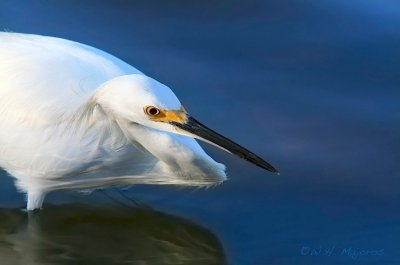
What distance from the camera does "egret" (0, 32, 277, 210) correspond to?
3564 millimetres

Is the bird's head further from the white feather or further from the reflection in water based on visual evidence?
the reflection in water

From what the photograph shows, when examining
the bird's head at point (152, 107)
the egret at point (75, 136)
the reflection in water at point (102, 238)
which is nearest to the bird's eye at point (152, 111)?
the bird's head at point (152, 107)

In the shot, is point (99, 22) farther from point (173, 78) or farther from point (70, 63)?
point (70, 63)

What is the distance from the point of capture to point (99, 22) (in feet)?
16.2

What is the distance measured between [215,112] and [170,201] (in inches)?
24.1

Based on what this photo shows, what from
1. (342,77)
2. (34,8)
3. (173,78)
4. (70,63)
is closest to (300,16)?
(342,77)

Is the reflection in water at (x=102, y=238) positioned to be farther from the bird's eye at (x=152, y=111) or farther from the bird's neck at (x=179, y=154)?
the bird's eye at (x=152, y=111)

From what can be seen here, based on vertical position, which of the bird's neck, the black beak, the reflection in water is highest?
the bird's neck

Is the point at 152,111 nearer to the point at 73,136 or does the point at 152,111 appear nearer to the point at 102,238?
the point at 73,136

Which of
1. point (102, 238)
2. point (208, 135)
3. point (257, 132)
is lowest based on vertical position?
point (102, 238)

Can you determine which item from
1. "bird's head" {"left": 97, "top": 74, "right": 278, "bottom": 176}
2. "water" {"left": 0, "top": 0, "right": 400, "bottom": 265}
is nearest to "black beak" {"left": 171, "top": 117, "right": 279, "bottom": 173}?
"bird's head" {"left": 97, "top": 74, "right": 278, "bottom": 176}

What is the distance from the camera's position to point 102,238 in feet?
11.9

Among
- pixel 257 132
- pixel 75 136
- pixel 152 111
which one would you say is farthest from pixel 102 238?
pixel 257 132

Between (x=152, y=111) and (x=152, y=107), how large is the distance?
0.02 meters
